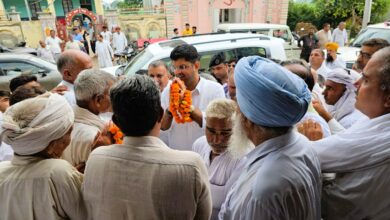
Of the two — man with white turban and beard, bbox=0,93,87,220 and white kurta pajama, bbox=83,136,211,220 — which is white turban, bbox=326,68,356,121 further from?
man with white turban and beard, bbox=0,93,87,220

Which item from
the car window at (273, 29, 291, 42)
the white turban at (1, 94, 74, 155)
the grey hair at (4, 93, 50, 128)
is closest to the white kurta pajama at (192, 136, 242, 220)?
the white turban at (1, 94, 74, 155)

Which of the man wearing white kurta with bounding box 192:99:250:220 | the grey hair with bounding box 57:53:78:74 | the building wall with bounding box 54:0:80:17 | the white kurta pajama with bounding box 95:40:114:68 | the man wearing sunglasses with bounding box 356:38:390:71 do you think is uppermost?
the building wall with bounding box 54:0:80:17

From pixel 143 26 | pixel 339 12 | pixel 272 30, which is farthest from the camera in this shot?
pixel 339 12

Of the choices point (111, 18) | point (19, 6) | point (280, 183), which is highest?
point (19, 6)

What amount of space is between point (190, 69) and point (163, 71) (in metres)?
0.62

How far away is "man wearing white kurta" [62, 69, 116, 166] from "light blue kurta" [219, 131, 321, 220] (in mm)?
1114

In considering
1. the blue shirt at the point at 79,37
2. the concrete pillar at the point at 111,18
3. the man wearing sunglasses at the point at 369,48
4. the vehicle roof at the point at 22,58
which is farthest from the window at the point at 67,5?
the man wearing sunglasses at the point at 369,48

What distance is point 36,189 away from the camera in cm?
142

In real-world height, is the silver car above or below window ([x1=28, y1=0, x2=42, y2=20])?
below

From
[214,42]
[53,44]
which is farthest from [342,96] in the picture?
[53,44]

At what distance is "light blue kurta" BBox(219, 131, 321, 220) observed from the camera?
1.25 m

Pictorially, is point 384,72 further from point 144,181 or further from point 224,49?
point 224,49

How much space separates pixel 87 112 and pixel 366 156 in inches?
72.1

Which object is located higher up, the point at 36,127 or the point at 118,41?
the point at 36,127
